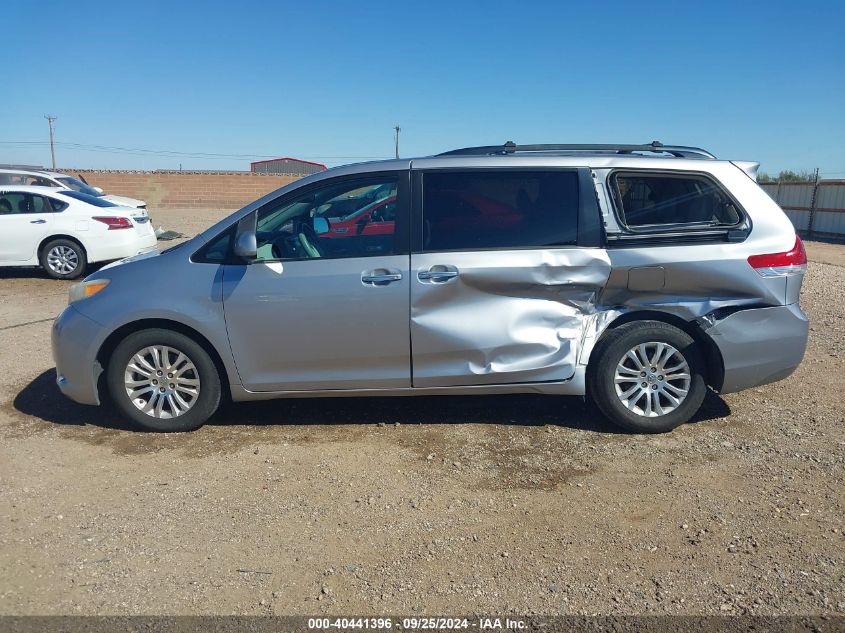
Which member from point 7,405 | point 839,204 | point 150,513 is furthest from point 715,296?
point 839,204

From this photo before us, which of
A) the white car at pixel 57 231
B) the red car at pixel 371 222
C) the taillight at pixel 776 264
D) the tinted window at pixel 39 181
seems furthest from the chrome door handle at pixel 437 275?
the tinted window at pixel 39 181

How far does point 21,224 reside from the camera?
12.0 metres

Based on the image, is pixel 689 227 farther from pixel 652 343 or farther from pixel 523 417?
pixel 523 417

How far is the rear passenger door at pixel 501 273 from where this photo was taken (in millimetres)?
4875

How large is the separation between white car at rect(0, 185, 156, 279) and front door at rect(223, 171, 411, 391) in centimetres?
839

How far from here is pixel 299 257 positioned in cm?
495

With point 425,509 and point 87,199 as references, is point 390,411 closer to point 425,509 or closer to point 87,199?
point 425,509

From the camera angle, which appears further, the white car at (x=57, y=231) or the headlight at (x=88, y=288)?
the white car at (x=57, y=231)

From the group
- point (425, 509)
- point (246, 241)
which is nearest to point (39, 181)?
point (246, 241)

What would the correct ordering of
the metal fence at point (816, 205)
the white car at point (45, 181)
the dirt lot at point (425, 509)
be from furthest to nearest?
the metal fence at point (816, 205)
the white car at point (45, 181)
the dirt lot at point (425, 509)

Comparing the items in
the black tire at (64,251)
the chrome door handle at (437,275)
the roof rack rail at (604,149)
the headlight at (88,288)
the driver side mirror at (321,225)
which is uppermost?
the roof rack rail at (604,149)

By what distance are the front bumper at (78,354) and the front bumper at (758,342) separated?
4187 millimetres

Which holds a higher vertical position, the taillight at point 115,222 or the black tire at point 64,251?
the taillight at point 115,222

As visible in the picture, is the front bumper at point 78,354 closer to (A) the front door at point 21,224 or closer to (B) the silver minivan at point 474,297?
(B) the silver minivan at point 474,297
